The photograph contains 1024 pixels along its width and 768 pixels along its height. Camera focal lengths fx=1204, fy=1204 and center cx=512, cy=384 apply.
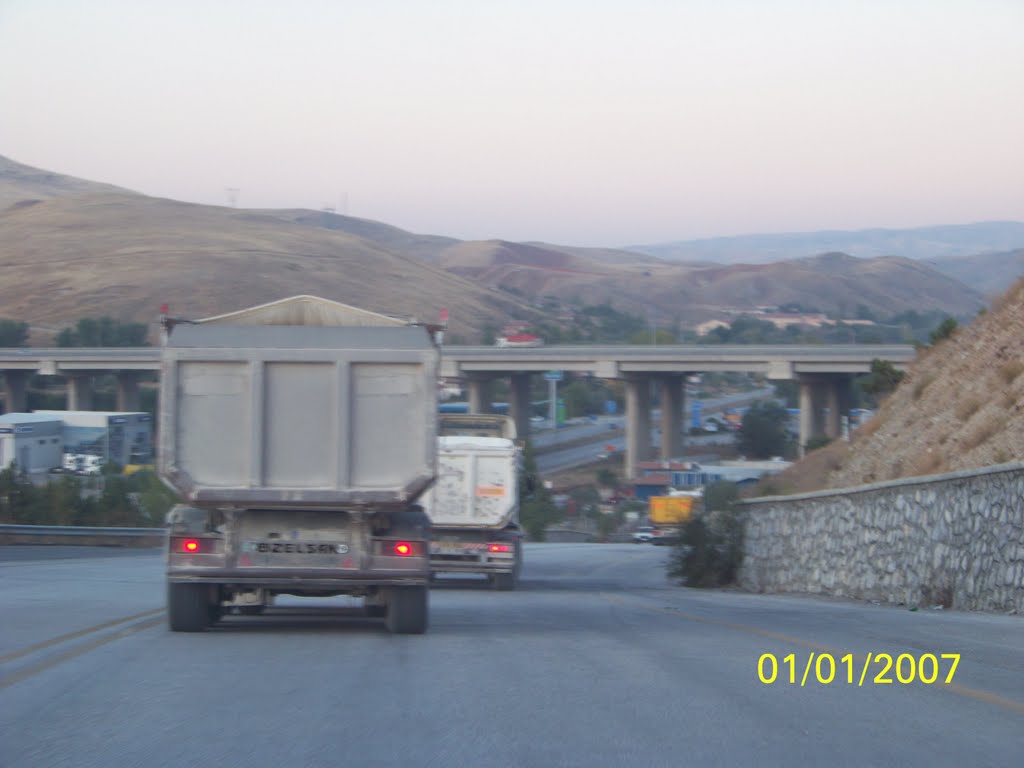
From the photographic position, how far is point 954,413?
2309 cm

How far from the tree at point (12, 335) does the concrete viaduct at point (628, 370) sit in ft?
59.8

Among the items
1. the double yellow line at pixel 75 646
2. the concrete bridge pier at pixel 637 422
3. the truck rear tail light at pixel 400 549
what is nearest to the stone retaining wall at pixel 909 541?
the truck rear tail light at pixel 400 549

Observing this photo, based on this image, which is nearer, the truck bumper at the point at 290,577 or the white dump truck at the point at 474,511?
the truck bumper at the point at 290,577

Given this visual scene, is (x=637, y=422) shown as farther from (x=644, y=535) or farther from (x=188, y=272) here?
(x=188, y=272)

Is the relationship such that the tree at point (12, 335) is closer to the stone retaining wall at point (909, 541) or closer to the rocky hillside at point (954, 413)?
the rocky hillside at point (954, 413)

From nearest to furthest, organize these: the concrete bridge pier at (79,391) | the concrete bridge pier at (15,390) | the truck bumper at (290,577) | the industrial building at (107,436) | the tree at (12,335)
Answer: the truck bumper at (290,577) → the industrial building at (107,436) → the concrete bridge pier at (15,390) → the concrete bridge pier at (79,391) → the tree at (12,335)

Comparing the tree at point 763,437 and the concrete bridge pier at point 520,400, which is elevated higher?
the concrete bridge pier at point 520,400

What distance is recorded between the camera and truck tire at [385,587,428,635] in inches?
459

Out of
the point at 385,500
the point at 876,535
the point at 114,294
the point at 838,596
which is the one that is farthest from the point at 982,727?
the point at 114,294

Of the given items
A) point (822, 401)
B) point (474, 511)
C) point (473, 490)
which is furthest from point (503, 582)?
point (822, 401)

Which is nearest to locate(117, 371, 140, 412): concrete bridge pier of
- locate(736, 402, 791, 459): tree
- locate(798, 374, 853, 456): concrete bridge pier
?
locate(736, 402, 791, 459): tree

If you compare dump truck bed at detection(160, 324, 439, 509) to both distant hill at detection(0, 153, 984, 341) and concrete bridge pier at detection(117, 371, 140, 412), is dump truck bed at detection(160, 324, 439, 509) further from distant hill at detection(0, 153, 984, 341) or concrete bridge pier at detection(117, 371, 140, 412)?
distant hill at detection(0, 153, 984, 341)

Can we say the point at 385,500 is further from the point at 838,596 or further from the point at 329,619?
the point at 838,596
